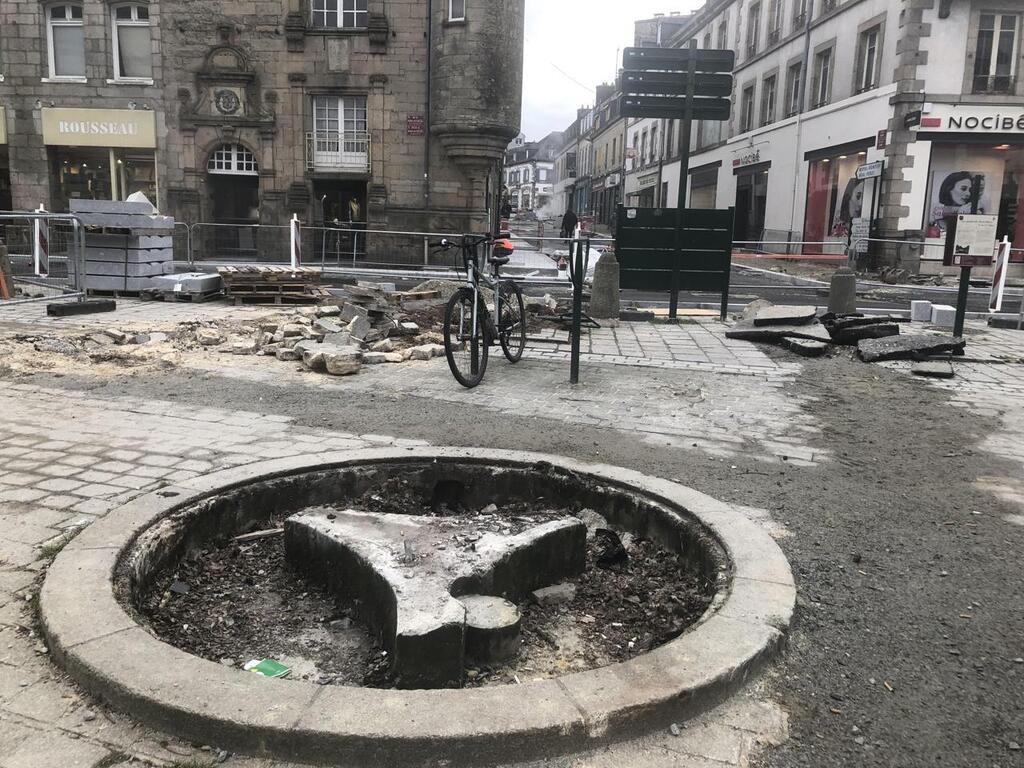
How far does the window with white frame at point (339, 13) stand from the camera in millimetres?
21734

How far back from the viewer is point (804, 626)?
2.91m

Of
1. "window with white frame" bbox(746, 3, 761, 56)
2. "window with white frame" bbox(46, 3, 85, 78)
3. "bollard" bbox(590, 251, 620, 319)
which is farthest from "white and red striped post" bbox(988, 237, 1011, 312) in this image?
"window with white frame" bbox(46, 3, 85, 78)

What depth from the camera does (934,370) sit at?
8.01 m

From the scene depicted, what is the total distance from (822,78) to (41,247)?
24.6m

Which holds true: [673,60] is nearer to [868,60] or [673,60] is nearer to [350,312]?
[350,312]

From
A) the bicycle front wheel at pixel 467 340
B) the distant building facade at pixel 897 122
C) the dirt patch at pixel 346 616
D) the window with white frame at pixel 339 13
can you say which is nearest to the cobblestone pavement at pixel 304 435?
the bicycle front wheel at pixel 467 340

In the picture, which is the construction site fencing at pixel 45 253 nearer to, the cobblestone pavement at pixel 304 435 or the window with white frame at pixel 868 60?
the cobblestone pavement at pixel 304 435

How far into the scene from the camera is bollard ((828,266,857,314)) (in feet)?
39.3

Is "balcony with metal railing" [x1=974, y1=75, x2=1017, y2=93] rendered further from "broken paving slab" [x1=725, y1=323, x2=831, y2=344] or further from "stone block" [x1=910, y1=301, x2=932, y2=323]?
"broken paving slab" [x1=725, y1=323, x2=831, y2=344]

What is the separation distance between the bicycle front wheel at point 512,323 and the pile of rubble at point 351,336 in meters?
0.77

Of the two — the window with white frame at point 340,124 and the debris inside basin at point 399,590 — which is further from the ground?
the window with white frame at point 340,124

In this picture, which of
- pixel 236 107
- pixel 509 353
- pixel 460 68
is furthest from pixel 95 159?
pixel 509 353

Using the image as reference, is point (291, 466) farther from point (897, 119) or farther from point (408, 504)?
point (897, 119)

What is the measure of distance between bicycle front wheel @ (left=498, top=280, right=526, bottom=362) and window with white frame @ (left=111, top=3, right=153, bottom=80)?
19.1 meters
